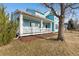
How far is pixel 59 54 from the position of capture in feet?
22.5

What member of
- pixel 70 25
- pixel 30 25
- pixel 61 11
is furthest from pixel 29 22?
pixel 70 25

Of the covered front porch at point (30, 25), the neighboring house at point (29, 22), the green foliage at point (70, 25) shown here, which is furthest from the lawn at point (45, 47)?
the covered front porch at point (30, 25)

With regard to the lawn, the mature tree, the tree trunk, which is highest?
the mature tree

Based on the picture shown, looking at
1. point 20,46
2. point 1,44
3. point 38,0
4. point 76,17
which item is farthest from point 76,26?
point 1,44

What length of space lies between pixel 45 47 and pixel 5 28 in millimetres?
1672

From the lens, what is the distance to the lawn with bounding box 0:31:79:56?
6871 mm

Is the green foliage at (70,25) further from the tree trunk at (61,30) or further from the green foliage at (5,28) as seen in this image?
the green foliage at (5,28)

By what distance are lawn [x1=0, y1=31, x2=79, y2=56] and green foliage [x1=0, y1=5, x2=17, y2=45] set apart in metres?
0.23

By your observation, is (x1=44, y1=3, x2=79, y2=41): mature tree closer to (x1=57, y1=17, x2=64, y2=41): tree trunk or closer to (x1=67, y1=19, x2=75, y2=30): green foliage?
(x1=57, y1=17, x2=64, y2=41): tree trunk

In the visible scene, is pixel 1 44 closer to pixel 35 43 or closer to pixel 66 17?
pixel 35 43

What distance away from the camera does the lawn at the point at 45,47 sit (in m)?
6.87

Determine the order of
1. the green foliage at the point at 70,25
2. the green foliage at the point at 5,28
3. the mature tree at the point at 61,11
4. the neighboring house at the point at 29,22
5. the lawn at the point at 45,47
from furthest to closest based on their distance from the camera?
the neighboring house at the point at 29,22 → the mature tree at the point at 61,11 → the green foliage at the point at 70,25 → the green foliage at the point at 5,28 → the lawn at the point at 45,47

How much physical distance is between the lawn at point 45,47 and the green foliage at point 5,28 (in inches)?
9.1

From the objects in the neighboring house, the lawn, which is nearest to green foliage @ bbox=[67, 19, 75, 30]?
the lawn
